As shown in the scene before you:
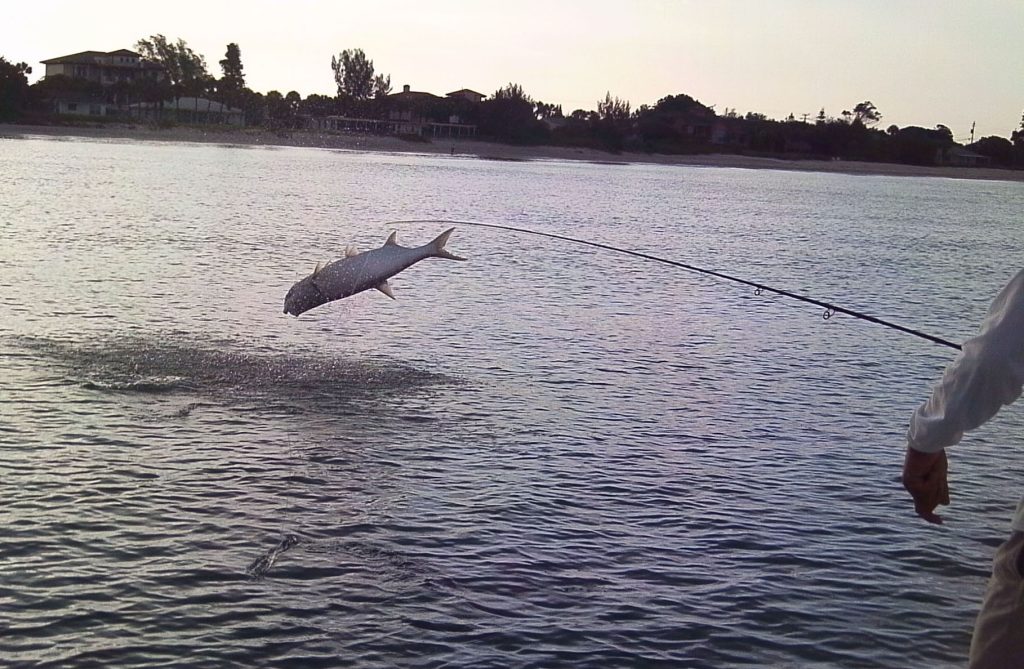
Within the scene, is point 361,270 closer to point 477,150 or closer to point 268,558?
point 268,558

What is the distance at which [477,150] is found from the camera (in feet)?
480

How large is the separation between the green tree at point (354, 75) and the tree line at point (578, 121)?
5.7 inches

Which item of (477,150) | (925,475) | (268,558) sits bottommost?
(268,558)

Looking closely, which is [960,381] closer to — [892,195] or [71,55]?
[892,195]

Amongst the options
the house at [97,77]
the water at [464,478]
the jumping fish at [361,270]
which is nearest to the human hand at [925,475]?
the water at [464,478]

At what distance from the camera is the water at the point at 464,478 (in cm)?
761

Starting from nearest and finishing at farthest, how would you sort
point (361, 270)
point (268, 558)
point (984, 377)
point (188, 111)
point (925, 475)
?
point (984, 377), point (925, 475), point (268, 558), point (361, 270), point (188, 111)

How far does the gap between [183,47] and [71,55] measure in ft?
54.0

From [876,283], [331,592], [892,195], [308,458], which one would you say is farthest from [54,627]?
[892,195]

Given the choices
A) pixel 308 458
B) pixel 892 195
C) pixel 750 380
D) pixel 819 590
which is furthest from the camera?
pixel 892 195

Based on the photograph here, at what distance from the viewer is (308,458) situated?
36.5 feet

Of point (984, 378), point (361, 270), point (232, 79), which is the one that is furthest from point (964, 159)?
point (984, 378)

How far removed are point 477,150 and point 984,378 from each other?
476ft

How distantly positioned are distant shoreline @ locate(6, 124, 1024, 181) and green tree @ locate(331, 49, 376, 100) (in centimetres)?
2016
